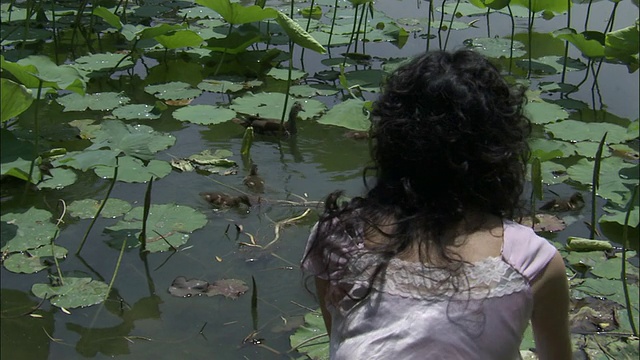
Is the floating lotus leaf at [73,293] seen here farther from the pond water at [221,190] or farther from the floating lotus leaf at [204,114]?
the floating lotus leaf at [204,114]

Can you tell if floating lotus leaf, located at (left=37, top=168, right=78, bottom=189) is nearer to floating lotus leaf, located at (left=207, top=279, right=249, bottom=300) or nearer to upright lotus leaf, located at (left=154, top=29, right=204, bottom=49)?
floating lotus leaf, located at (left=207, top=279, right=249, bottom=300)

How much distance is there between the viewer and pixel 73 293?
2.45m

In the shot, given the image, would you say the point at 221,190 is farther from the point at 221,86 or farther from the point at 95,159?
the point at 221,86

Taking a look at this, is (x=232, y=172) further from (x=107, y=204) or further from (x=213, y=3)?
(x=213, y=3)

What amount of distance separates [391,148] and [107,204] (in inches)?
66.9

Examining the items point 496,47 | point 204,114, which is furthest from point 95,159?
point 496,47

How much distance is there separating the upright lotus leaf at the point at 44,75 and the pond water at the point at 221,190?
5cm

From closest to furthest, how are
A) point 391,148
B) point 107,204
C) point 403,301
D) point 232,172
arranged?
point 403,301 < point 391,148 < point 107,204 < point 232,172

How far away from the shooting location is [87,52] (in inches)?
186

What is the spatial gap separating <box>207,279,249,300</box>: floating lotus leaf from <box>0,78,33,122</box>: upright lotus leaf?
745 millimetres

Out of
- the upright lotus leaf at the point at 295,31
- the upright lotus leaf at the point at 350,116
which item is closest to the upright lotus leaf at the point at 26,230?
the upright lotus leaf at the point at 295,31

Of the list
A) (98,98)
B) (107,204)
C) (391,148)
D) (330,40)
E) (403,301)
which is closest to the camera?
(403,301)

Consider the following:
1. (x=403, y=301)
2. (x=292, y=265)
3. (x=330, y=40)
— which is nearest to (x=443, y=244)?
(x=403, y=301)

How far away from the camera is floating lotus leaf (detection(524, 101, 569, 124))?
11.9 ft
